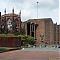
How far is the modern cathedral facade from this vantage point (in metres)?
96.0

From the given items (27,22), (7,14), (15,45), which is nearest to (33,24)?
(27,22)

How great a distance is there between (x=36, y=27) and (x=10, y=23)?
54.1 ft

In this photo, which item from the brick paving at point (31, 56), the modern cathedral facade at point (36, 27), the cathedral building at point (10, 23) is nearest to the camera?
the brick paving at point (31, 56)

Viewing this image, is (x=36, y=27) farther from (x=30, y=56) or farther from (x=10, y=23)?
(x=30, y=56)

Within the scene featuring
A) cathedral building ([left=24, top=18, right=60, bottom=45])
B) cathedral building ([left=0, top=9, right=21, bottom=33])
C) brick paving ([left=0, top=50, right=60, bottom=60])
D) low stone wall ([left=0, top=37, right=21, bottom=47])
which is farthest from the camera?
cathedral building ([left=24, top=18, right=60, bottom=45])

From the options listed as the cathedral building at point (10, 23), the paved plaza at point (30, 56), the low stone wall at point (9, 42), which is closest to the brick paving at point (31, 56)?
the paved plaza at point (30, 56)

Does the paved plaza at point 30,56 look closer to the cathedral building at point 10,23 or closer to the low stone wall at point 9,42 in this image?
the low stone wall at point 9,42

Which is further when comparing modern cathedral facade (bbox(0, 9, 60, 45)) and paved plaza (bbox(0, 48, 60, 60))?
modern cathedral facade (bbox(0, 9, 60, 45))

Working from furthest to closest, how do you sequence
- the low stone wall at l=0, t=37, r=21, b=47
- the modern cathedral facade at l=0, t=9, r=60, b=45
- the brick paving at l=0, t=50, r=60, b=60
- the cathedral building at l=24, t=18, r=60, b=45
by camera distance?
1. the cathedral building at l=24, t=18, r=60, b=45
2. the modern cathedral facade at l=0, t=9, r=60, b=45
3. the low stone wall at l=0, t=37, r=21, b=47
4. the brick paving at l=0, t=50, r=60, b=60

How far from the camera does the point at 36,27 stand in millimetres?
109188

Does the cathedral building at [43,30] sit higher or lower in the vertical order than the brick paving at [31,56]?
higher

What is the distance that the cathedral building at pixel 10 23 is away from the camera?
9150 cm

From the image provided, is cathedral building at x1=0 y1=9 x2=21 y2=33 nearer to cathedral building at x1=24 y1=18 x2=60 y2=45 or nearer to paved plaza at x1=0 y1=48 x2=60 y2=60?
cathedral building at x1=24 y1=18 x2=60 y2=45

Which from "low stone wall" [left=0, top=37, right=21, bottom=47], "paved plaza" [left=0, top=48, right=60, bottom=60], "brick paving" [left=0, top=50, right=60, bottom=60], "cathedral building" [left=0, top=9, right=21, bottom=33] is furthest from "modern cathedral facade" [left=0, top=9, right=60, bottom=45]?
"brick paving" [left=0, top=50, right=60, bottom=60]
